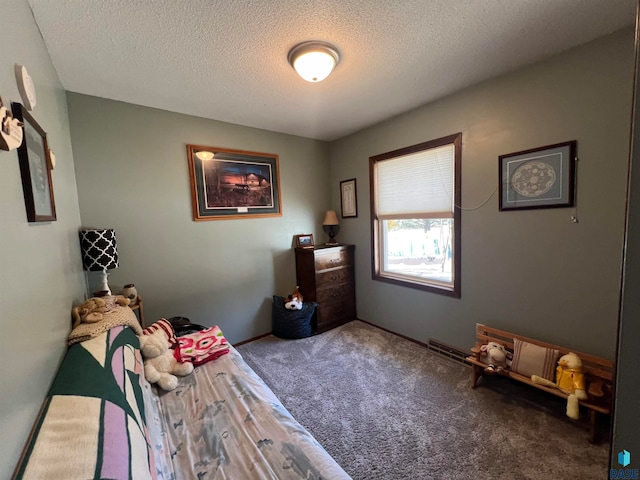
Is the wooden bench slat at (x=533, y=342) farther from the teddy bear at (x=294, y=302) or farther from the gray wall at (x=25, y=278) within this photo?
the gray wall at (x=25, y=278)

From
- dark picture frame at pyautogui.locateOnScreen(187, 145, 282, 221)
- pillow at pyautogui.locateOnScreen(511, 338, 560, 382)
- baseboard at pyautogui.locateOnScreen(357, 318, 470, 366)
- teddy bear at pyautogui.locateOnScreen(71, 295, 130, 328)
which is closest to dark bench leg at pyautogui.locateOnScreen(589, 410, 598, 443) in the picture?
pillow at pyautogui.locateOnScreen(511, 338, 560, 382)

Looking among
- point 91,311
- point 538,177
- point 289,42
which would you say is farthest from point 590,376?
point 91,311

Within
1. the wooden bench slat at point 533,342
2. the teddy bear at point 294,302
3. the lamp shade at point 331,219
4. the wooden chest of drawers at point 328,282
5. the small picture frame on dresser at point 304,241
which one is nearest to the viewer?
the wooden bench slat at point 533,342

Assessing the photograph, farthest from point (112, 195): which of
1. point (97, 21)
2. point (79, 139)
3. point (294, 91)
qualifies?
point (294, 91)

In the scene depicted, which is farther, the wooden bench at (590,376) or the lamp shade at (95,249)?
the lamp shade at (95,249)

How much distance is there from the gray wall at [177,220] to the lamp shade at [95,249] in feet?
1.19

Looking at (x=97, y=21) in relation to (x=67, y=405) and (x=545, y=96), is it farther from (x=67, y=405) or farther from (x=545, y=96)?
(x=545, y=96)

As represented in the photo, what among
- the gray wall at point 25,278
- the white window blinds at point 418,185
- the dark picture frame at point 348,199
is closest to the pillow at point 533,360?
the white window blinds at point 418,185

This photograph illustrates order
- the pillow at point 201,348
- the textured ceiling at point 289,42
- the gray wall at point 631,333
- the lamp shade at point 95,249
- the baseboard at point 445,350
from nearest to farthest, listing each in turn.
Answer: the gray wall at point 631,333
the textured ceiling at point 289,42
the pillow at point 201,348
the lamp shade at point 95,249
the baseboard at point 445,350

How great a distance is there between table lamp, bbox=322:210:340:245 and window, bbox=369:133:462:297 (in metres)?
0.57

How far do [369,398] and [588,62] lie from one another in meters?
2.64

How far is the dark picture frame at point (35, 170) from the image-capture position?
35.4 inches

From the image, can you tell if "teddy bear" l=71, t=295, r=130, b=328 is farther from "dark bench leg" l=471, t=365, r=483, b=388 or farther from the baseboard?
the baseboard

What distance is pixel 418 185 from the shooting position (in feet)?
8.39
